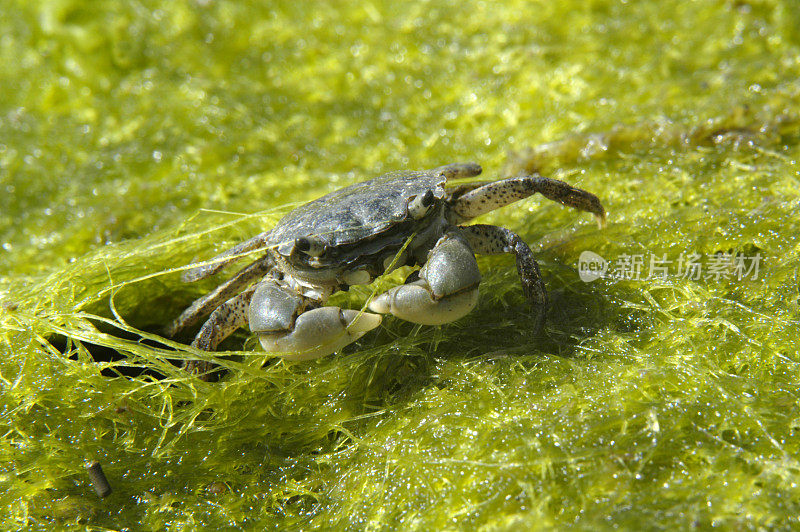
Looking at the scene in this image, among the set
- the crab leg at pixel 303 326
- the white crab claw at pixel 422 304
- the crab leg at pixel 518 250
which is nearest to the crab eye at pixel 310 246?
the crab leg at pixel 303 326

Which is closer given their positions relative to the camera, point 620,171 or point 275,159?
point 620,171

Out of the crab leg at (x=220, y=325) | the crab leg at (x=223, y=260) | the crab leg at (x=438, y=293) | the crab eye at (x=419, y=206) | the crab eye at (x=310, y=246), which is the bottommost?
the crab leg at (x=220, y=325)

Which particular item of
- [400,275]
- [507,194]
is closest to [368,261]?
[400,275]

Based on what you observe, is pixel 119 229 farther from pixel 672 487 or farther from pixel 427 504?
pixel 672 487

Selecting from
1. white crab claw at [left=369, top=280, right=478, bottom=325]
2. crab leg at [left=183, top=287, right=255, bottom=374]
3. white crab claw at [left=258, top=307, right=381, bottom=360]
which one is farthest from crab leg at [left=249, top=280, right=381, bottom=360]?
crab leg at [left=183, top=287, right=255, bottom=374]

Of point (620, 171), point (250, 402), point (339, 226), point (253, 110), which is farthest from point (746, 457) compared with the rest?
point (253, 110)

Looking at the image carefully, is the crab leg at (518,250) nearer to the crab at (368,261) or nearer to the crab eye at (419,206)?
the crab at (368,261)

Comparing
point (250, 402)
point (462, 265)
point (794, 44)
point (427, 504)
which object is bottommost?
point (427, 504)
